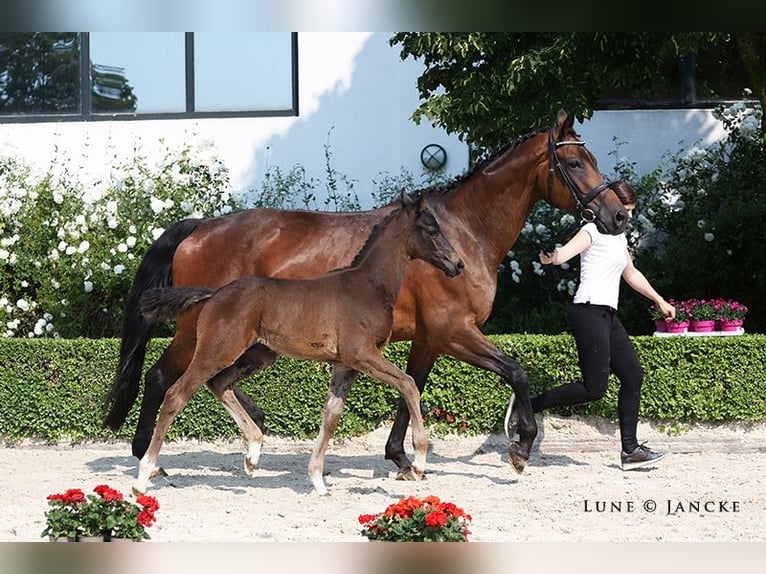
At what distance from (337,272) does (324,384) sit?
274cm

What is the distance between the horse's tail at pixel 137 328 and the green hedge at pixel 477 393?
1.55m

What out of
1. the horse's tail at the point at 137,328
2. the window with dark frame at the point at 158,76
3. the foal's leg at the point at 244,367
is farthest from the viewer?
the window with dark frame at the point at 158,76

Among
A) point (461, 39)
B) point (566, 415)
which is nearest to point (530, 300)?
point (566, 415)

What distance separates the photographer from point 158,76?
13.5m

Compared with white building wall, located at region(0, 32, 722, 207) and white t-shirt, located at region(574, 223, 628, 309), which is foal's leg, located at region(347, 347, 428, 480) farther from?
white building wall, located at region(0, 32, 722, 207)

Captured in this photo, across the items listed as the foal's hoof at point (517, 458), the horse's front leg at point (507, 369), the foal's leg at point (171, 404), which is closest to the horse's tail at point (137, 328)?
the foal's leg at point (171, 404)

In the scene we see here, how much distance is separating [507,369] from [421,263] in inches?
36.3

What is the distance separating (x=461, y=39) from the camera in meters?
9.35

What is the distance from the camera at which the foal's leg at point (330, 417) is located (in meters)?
7.09

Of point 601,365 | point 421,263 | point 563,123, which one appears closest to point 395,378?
point 421,263

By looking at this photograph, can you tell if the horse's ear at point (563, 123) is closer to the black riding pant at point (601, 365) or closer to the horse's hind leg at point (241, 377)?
the black riding pant at point (601, 365)

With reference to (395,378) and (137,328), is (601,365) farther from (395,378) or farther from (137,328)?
(137,328)
